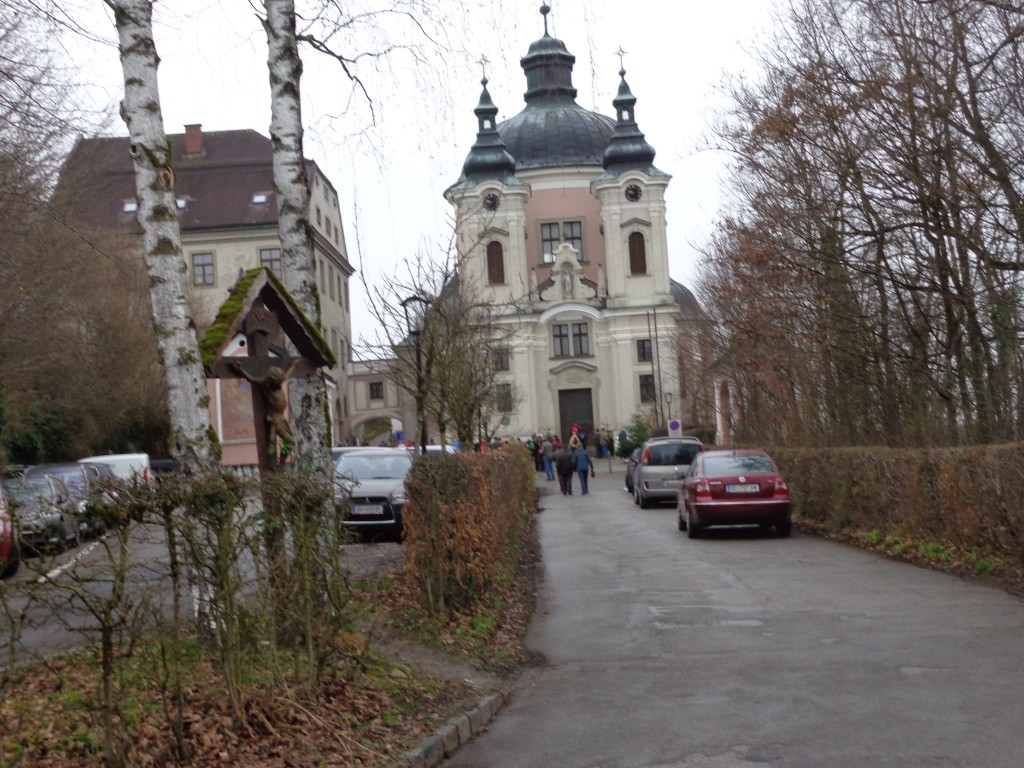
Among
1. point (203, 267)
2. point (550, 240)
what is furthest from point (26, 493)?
point (550, 240)

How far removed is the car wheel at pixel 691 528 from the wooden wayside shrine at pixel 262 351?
13.9 meters

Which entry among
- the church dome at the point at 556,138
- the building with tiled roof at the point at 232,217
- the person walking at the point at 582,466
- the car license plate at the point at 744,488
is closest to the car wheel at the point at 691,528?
the car license plate at the point at 744,488

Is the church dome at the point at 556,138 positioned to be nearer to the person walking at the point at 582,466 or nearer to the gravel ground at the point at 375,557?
the person walking at the point at 582,466

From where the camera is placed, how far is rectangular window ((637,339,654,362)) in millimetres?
81375

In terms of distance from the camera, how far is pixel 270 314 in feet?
35.0

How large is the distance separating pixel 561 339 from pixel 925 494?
63.9 m

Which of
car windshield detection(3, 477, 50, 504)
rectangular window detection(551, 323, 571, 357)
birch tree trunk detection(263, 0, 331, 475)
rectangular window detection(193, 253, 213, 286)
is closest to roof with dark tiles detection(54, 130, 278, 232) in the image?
rectangular window detection(193, 253, 213, 286)

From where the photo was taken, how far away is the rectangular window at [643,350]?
267 ft

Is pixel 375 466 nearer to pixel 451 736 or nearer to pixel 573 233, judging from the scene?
pixel 451 736

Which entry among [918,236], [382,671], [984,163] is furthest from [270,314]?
[918,236]

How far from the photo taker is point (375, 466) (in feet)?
79.7

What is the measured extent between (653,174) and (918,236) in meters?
59.0

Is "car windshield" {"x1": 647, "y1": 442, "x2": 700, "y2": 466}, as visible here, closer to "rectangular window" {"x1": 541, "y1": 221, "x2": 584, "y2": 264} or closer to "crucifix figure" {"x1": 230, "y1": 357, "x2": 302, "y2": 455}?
"crucifix figure" {"x1": 230, "y1": 357, "x2": 302, "y2": 455}

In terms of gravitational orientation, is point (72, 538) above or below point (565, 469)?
below
